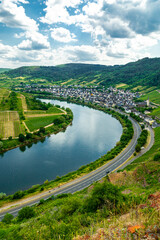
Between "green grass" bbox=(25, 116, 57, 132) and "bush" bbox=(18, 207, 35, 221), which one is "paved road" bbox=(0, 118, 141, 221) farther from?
"green grass" bbox=(25, 116, 57, 132)

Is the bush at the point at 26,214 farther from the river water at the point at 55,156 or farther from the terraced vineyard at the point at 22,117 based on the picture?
the terraced vineyard at the point at 22,117

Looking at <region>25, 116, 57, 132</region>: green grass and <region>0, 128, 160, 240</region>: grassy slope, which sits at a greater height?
<region>0, 128, 160, 240</region>: grassy slope

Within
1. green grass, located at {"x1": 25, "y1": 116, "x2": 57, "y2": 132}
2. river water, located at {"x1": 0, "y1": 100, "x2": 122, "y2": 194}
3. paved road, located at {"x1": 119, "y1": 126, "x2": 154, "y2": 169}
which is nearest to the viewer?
river water, located at {"x1": 0, "y1": 100, "x2": 122, "y2": 194}

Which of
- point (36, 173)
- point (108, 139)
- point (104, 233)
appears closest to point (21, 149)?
point (36, 173)

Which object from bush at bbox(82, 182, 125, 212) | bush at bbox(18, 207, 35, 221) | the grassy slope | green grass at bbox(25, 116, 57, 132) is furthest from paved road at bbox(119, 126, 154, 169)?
green grass at bbox(25, 116, 57, 132)

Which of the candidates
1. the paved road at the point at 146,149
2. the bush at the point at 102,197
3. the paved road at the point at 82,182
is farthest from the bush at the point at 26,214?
the paved road at the point at 146,149

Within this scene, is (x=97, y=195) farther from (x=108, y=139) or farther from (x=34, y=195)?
(x=108, y=139)
